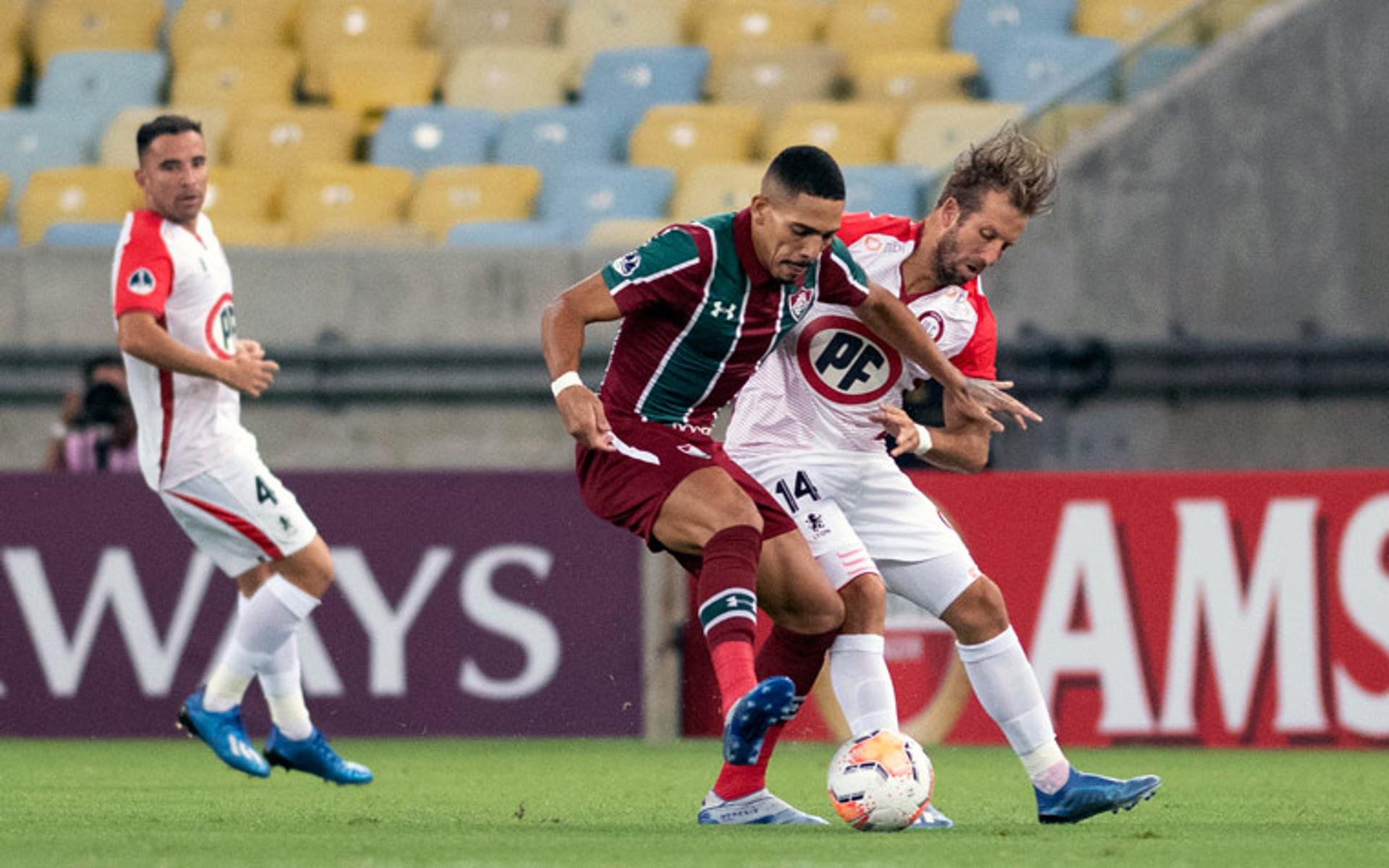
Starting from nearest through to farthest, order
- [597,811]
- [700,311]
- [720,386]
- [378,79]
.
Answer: [700,311]
[720,386]
[597,811]
[378,79]

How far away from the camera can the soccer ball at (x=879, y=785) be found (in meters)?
5.63

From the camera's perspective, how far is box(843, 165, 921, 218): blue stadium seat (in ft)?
39.5

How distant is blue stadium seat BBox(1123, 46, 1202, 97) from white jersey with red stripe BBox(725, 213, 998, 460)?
20.0ft

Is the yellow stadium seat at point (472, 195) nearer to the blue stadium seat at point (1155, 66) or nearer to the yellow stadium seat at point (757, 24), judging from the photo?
the yellow stadium seat at point (757, 24)

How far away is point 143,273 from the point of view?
7074mm

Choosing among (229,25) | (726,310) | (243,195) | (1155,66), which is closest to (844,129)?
(1155,66)

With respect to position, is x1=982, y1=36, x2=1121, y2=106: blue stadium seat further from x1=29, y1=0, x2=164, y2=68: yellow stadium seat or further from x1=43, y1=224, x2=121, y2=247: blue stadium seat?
x1=29, y1=0, x2=164, y2=68: yellow stadium seat

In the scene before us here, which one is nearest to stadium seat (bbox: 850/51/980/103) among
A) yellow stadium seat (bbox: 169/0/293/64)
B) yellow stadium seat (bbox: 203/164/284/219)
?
yellow stadium seat (bbox: 203/164/284/219)

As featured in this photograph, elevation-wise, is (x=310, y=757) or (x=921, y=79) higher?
(x=921, y=79)

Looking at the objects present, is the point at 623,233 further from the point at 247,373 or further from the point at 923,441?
the point at 923,441

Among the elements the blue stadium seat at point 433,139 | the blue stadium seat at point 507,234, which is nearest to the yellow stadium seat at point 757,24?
the blue stadium seat at point 433,139

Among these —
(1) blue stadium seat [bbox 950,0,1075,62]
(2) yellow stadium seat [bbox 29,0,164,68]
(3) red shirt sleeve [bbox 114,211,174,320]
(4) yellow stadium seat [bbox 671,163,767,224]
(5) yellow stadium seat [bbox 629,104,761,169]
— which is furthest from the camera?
(2) yellow stadium seat [bbox 29,0,164,68]

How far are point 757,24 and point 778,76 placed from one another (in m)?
0.63

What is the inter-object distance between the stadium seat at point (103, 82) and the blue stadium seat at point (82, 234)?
1859 millimetres
